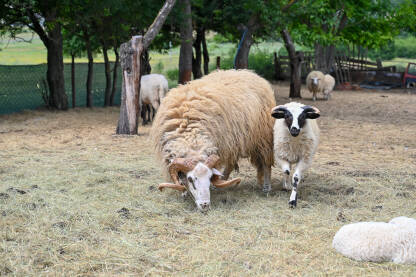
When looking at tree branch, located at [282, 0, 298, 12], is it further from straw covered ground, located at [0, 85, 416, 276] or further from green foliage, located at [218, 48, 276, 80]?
green foliage, located at [218, 48, 276, 80]

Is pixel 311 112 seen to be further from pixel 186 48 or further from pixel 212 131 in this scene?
pixel 186 48

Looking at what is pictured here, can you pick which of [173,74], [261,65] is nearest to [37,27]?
[173,74]

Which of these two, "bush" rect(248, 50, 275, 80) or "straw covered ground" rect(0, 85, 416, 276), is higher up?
"bush" rect(248, 50, 275, 80)

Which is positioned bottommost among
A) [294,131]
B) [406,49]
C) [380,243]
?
[380,243]

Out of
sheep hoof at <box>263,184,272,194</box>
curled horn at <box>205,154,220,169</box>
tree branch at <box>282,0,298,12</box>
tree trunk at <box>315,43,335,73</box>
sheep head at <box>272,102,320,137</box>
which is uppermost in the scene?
tree branch at <box>282,0,298,12</box>

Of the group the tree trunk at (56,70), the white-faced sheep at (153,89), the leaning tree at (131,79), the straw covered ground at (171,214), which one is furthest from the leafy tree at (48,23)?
the straw covered ground at (171,214)

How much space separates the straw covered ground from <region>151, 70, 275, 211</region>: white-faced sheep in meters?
0.37

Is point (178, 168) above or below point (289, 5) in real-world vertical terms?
below

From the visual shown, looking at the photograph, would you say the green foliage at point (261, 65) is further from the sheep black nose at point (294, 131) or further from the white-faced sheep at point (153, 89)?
the sheep black nose at point (294, 131)

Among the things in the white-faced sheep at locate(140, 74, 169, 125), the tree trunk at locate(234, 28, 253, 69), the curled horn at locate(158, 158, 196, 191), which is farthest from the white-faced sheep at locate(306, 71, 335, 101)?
the curled horn at locate(158, 158, 196, 191)

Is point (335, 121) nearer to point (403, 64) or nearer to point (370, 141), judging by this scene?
point (370, 141)

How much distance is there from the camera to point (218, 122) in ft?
18.4

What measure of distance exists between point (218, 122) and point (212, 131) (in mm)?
166

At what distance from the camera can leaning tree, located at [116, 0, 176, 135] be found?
32.8 ft
